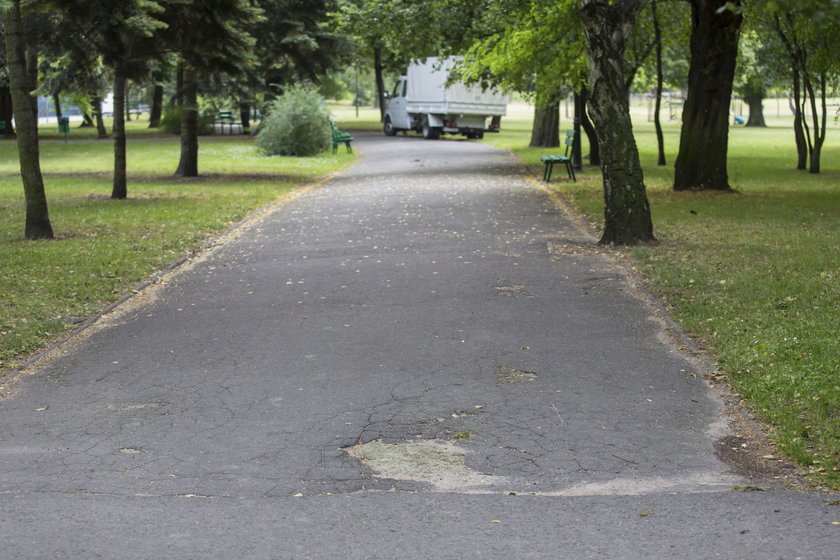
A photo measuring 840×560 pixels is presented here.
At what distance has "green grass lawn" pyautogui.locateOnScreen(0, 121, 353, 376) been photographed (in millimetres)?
9961

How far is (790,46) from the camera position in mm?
23109

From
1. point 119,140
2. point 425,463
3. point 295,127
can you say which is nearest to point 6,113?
point 295,127

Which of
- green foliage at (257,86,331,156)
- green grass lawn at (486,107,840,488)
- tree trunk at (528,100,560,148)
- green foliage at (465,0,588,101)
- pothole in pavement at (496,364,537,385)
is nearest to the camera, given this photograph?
green grass lawn at (486,107,840,488)

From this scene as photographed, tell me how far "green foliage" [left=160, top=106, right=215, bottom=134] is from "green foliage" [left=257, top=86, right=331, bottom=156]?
15958 mm

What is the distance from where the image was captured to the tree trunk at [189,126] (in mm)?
23795

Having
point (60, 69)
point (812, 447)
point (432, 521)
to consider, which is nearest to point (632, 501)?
point (432, 521)

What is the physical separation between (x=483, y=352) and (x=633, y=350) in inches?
48.4

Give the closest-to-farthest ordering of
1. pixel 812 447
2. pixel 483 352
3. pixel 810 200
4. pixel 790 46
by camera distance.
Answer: pixel 812 447 → pixel 483 352 → pixel 810 200 → pixel 790 46

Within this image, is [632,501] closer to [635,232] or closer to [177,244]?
[635,232]

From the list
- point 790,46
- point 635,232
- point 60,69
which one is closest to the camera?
point 635,232

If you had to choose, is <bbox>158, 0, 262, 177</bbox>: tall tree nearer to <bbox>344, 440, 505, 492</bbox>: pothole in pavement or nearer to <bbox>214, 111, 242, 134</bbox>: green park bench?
<bbox>344, 440, 505, 492</bbox>: pothole in pavement

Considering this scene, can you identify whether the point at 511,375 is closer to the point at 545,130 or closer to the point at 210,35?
the point at 210,35

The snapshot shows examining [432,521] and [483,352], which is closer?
[432,521]

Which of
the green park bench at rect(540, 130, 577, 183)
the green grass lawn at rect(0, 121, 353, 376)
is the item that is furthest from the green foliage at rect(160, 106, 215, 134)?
the green park bench at rect(540, 130, 577, 183)
